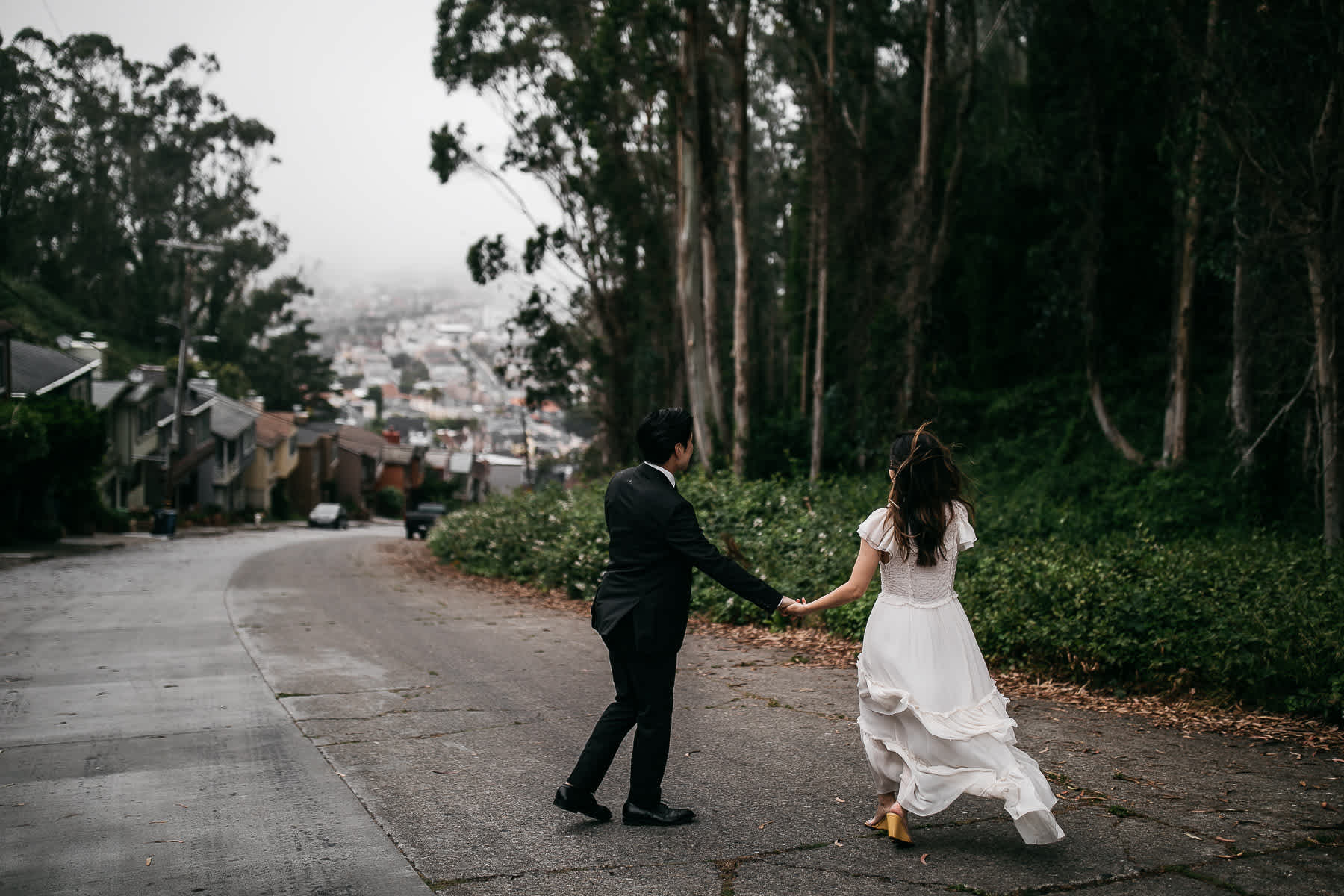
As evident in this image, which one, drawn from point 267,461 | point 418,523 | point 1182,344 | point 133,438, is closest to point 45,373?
point 133,438

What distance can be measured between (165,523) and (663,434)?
38282mm

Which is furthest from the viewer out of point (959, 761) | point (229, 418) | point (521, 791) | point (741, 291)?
point (229, 418)

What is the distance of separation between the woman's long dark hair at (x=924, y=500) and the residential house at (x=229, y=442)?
53997 millimetres

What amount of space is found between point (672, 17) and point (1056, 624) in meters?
15.2

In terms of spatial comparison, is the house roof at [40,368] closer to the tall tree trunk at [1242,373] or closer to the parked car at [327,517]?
the parked car at [327,517]

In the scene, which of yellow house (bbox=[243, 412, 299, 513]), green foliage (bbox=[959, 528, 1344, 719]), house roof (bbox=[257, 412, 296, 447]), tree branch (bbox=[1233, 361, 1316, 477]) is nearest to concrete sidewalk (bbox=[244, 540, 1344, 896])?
green foliage (bbox=[959, 528, 1344, 719])

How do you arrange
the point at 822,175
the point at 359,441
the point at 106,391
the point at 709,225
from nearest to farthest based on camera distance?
1. the point at 709,225
2. the point at 822,175
3. the point at 106,391
4. the point at 359,441

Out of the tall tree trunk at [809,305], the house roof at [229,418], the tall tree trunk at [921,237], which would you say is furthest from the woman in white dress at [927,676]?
the house roof at [229,418]

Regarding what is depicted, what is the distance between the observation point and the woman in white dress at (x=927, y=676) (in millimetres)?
4430

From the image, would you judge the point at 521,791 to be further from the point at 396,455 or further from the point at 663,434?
the point at 396,455

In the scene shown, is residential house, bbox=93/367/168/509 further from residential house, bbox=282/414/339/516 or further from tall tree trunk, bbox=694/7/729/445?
tall tree trunk, bbox=694/7/729/445

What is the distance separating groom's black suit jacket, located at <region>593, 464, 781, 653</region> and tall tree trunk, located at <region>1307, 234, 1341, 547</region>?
1012 centimetres

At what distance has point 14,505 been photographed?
29656mm

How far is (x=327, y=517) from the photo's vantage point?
57.3 meters
